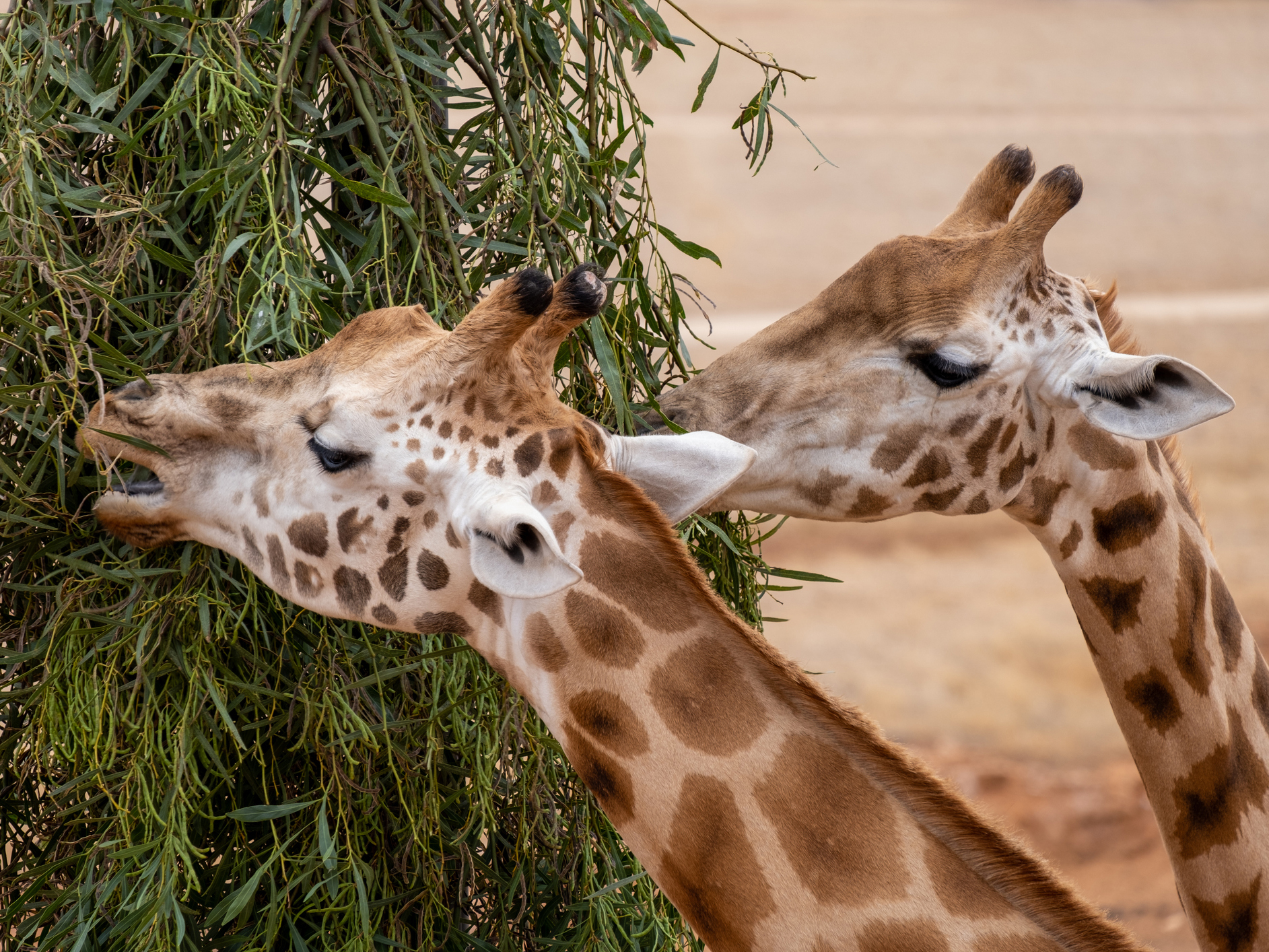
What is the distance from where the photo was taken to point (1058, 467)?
5.48ft

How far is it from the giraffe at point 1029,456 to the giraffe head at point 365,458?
39cm

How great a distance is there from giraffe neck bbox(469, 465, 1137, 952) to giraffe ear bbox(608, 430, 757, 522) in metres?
0.08

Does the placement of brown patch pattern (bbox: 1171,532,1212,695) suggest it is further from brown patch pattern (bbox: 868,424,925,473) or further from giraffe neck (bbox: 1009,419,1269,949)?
brown patch pattern (bbox: 868,424,925,473)

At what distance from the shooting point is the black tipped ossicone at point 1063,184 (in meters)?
1.64

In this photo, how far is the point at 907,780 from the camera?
1.18 m

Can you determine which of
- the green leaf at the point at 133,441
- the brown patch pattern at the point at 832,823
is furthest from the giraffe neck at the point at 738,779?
the green leaf at the point at 133,441

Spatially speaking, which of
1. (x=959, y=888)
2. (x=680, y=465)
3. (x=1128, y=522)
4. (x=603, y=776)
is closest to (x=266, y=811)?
(x=603, y=776)

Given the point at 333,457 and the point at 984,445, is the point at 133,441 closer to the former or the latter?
the point at 333,457

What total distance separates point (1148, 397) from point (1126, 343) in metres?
0.31

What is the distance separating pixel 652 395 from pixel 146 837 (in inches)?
29.1

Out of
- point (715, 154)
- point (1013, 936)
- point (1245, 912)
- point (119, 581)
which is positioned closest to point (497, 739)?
point (119, 581)

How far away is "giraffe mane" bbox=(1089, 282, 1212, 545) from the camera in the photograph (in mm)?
1816

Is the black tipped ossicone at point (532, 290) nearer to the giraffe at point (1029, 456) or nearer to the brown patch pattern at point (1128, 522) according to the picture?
the giraffe at point (1029, 456)

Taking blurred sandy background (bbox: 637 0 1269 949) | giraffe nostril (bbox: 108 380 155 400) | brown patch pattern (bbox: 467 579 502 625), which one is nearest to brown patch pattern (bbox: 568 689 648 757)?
brown patch pattern (bbox: 467 579 502 625)
